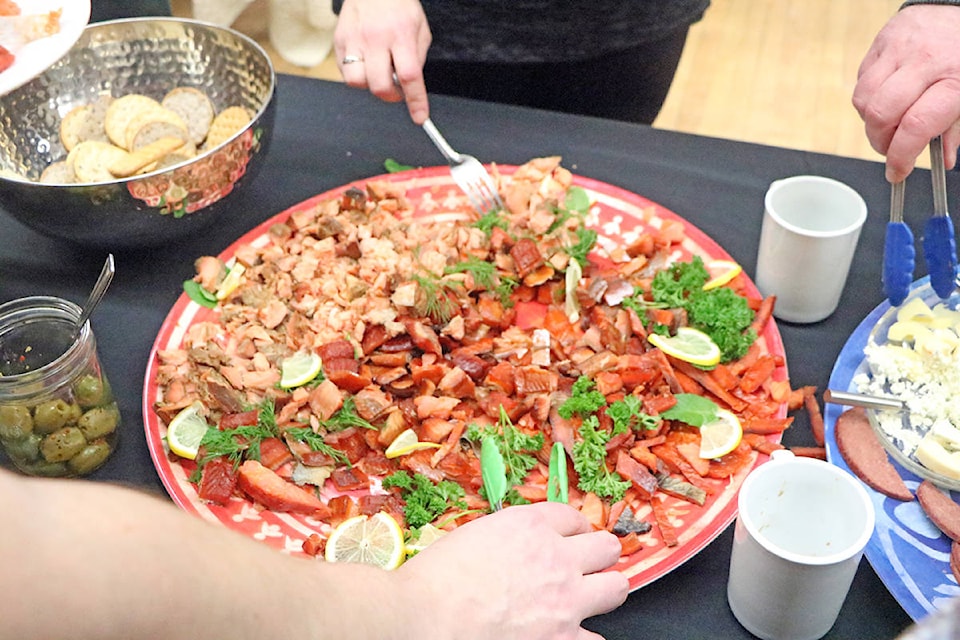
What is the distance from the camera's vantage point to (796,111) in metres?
4.05

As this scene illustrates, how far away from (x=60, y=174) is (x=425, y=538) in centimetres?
103

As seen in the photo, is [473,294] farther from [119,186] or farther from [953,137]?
[953,137]

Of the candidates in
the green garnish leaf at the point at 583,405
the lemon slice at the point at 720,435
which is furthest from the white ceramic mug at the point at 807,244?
the green garnish leaf at the point at 583,405

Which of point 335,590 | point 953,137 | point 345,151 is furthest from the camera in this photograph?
point 345,151

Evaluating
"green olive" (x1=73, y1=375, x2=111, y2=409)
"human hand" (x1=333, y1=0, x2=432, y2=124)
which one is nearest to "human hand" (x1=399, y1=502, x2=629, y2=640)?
"green olive" (x1=73, y1=375, x2=111, y2=409)

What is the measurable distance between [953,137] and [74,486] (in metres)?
1.33

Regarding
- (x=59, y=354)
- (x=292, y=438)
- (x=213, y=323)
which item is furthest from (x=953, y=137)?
(x=59, y=354)

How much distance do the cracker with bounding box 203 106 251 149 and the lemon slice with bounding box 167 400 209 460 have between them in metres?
0.58

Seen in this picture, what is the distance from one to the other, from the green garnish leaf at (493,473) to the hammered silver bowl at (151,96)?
0.71 meters

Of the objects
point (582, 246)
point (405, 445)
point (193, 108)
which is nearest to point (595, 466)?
point (405, 445)

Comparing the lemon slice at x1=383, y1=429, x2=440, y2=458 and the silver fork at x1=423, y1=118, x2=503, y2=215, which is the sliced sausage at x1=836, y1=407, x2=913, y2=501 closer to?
the lemon slice at x1=383, y1=429, x2=440, y2=458

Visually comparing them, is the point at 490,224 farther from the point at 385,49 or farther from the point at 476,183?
the point at 385,49

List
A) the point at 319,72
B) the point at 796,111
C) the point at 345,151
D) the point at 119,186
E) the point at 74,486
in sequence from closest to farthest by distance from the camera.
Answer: the point at 74,486 → the point at 119,186 → the point at 345,151 → the point at 796,111 → the point at 319,72

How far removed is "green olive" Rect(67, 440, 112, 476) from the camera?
146 centimetres
